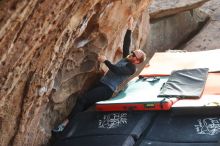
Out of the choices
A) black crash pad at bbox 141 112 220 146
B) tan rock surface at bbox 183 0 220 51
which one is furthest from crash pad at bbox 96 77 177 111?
tan rock surface at bbox 183 0 220 51

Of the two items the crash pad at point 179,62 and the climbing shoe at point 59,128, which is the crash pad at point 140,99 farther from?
the climbing shoe at point 59,128

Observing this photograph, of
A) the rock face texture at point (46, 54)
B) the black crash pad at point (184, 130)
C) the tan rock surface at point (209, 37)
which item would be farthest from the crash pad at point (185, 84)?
the tan rock surface at point (209, 37)

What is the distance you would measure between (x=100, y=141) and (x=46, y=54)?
1651 millimetres

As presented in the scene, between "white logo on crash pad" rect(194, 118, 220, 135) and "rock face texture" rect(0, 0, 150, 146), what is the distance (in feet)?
6.89

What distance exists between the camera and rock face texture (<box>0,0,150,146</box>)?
4.03m

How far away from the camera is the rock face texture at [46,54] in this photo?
4.03 meters

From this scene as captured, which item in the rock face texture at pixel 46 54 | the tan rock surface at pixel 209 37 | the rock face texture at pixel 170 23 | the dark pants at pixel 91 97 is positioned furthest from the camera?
the tan rock surface at pixel 209 37

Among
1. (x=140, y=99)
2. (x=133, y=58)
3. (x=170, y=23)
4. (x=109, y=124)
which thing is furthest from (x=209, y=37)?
(x=109, y=124)

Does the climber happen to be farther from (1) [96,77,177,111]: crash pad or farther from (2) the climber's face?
(1) [96,77,177,111]: crash pad

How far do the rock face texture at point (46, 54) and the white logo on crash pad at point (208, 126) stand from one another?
2.10m

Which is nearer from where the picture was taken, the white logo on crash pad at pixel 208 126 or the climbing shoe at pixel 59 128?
the white logo on crash pad at pixel 208 126

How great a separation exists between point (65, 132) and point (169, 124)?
1.63m

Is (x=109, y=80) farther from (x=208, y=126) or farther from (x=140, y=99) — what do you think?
(x=208, y=126)

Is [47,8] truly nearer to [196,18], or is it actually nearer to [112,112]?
[112,112]
